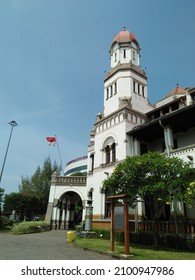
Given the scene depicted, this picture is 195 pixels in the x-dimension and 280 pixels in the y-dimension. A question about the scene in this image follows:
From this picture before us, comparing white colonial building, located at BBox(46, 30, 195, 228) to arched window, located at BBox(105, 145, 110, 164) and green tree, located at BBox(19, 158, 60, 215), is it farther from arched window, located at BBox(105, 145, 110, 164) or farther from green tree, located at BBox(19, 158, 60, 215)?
green tree, located at BBox(19, 158, 60, 215)

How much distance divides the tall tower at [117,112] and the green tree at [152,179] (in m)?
6.77

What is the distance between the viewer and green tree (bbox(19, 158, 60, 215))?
4256 cm

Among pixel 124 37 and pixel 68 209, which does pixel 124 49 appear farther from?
pixel 68 209

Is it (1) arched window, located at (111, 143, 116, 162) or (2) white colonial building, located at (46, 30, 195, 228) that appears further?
(1) arched window, located at (111, 143, 116, 162)

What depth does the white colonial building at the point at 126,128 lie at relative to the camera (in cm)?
1969

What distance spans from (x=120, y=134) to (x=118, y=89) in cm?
630

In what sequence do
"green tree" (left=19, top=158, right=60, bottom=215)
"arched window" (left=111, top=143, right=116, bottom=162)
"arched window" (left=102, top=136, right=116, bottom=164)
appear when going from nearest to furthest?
"arched window" (left=111, top=143, right=116, bottom=162) → "arched window" (left=102, top=136, right=116, bottom=164) → "green tree" (left=19, top=158, right=60, bottom=215)

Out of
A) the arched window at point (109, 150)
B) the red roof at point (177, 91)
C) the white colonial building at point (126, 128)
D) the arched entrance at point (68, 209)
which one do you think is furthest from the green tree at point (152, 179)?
the arched entrance at point (68, 209)

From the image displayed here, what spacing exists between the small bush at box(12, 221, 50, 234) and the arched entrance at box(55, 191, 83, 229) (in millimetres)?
4218

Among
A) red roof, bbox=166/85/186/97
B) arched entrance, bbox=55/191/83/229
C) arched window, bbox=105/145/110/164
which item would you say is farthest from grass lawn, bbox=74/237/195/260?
red roof, bbox=166/85/186/97

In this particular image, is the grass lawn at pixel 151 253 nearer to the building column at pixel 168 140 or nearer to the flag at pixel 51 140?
the building column at pixel 168 140

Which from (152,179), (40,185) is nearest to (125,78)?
(152,179)

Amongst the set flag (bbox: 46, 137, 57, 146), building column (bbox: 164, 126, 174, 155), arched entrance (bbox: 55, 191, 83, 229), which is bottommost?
arched entrance (bbox: 55, 191, 83, 229)
